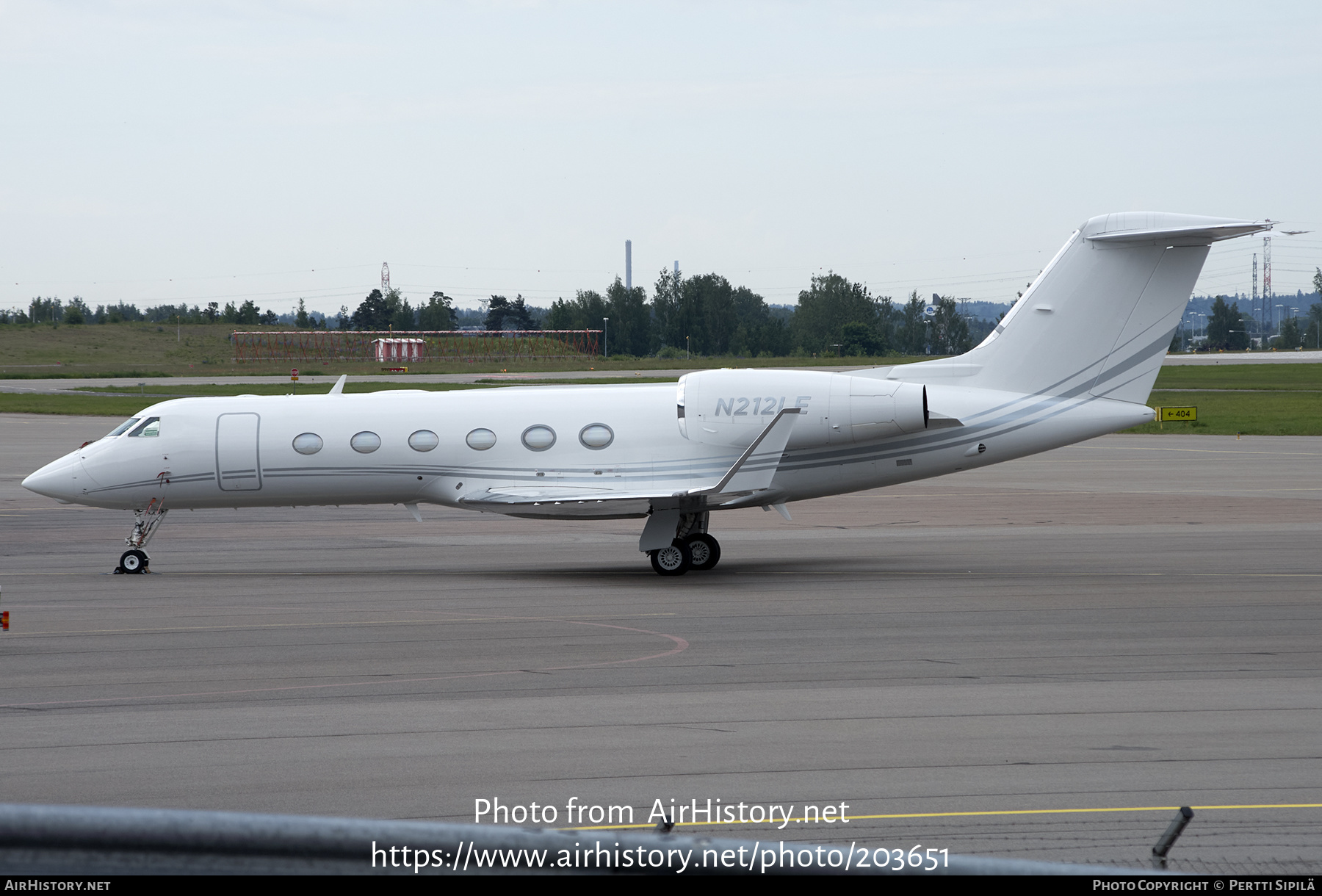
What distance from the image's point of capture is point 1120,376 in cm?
1956

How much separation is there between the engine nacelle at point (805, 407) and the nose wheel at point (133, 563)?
9.33m

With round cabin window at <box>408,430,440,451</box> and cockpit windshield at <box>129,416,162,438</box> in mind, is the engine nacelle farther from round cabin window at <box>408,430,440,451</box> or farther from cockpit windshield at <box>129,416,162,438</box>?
cockpit windshield at <box>129,416,162,438</box>

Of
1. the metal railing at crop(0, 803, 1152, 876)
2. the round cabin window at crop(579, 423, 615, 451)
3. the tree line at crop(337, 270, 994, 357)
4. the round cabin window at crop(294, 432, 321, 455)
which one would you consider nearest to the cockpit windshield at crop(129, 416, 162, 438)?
the round cabin window at crop(294, 432, 321, 455)

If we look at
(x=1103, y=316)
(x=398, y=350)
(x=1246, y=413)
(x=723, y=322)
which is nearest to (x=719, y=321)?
(x=723, y=322)

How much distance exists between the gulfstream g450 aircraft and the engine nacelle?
0.03 m

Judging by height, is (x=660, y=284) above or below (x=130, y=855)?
above

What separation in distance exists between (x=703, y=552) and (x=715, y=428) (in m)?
2.07

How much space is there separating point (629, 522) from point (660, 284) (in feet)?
430

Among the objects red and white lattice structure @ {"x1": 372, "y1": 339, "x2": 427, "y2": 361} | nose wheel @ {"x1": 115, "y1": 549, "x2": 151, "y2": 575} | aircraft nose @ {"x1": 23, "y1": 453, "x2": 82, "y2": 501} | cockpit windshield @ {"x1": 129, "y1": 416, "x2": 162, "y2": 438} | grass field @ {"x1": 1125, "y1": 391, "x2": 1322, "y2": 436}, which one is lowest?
nose wheel @ {"x1": 115, "y1": 549, "x2": 151, "y2": 575}

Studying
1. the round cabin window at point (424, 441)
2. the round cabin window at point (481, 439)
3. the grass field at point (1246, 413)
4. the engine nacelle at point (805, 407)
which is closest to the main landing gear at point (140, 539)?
the round cabin window at point (424, 441)

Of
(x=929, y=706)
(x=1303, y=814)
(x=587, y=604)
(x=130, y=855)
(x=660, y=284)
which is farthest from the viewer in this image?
(x=660, y=284)

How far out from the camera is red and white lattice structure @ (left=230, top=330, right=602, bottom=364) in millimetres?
116062

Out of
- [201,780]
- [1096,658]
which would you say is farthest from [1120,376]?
[201,780]

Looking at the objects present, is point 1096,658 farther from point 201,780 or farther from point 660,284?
point 660,284
